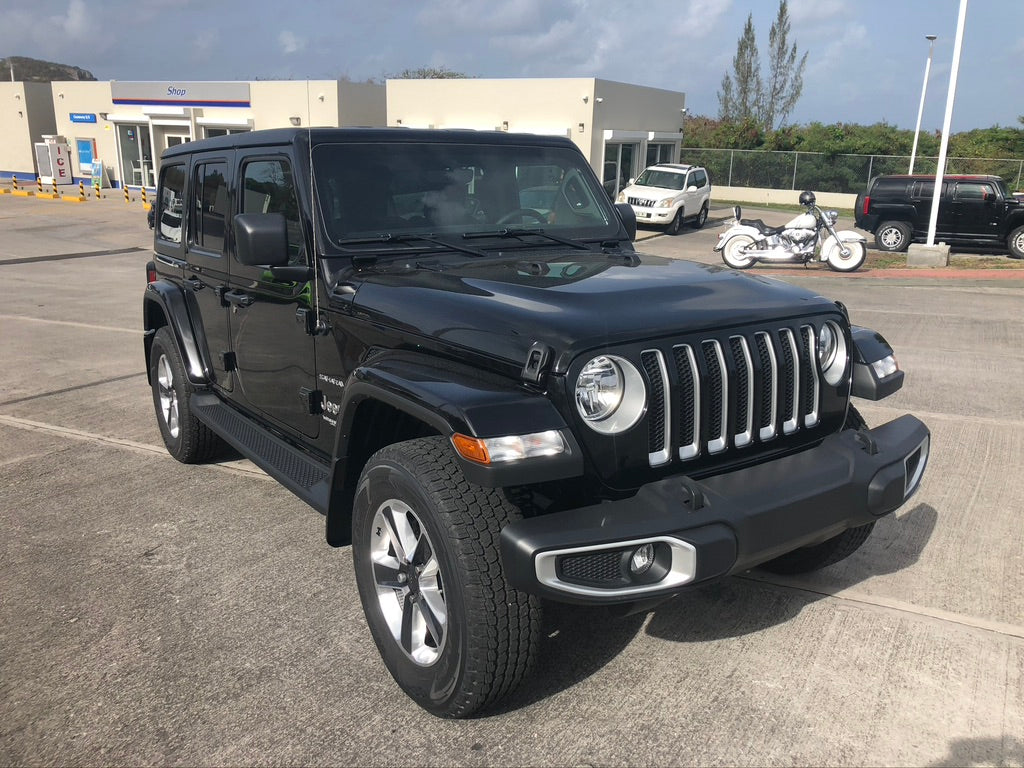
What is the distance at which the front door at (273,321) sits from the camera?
370 centimetres

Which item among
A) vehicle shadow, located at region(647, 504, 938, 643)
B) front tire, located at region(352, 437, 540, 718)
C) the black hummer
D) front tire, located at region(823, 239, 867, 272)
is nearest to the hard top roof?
the black hummer

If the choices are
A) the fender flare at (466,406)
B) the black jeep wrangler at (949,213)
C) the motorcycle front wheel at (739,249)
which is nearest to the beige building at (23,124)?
the motorcycle front wheel at (739,249)

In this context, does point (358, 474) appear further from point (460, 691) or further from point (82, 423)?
point (82, 423)

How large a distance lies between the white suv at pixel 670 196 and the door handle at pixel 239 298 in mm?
19378

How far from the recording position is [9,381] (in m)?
7.22

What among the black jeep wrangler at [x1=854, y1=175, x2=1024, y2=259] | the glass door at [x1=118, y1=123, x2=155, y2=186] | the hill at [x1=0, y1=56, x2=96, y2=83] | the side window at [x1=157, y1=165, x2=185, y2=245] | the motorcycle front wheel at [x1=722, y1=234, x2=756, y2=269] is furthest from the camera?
the hill at [x1=0, y1=56, x2=96, y2=83]

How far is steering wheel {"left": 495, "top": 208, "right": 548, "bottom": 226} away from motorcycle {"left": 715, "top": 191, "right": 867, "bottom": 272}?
12607mm

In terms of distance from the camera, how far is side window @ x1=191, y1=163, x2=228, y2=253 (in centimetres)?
445

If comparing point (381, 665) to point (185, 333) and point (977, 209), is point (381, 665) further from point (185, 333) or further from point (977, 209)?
point (977, 209)

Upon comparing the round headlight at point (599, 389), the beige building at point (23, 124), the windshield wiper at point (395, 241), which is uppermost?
the beige building at point (23, 124)

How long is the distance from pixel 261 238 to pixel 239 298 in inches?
37.4

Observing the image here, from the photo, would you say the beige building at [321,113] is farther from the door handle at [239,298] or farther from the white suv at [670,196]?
the door handle at [239,298]

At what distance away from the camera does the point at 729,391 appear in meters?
2.76

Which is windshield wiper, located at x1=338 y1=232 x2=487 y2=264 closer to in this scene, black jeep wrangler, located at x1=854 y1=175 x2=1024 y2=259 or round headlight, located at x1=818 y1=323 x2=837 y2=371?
round headlight, located at x1=818 y1=323 x2=837 y2=371
